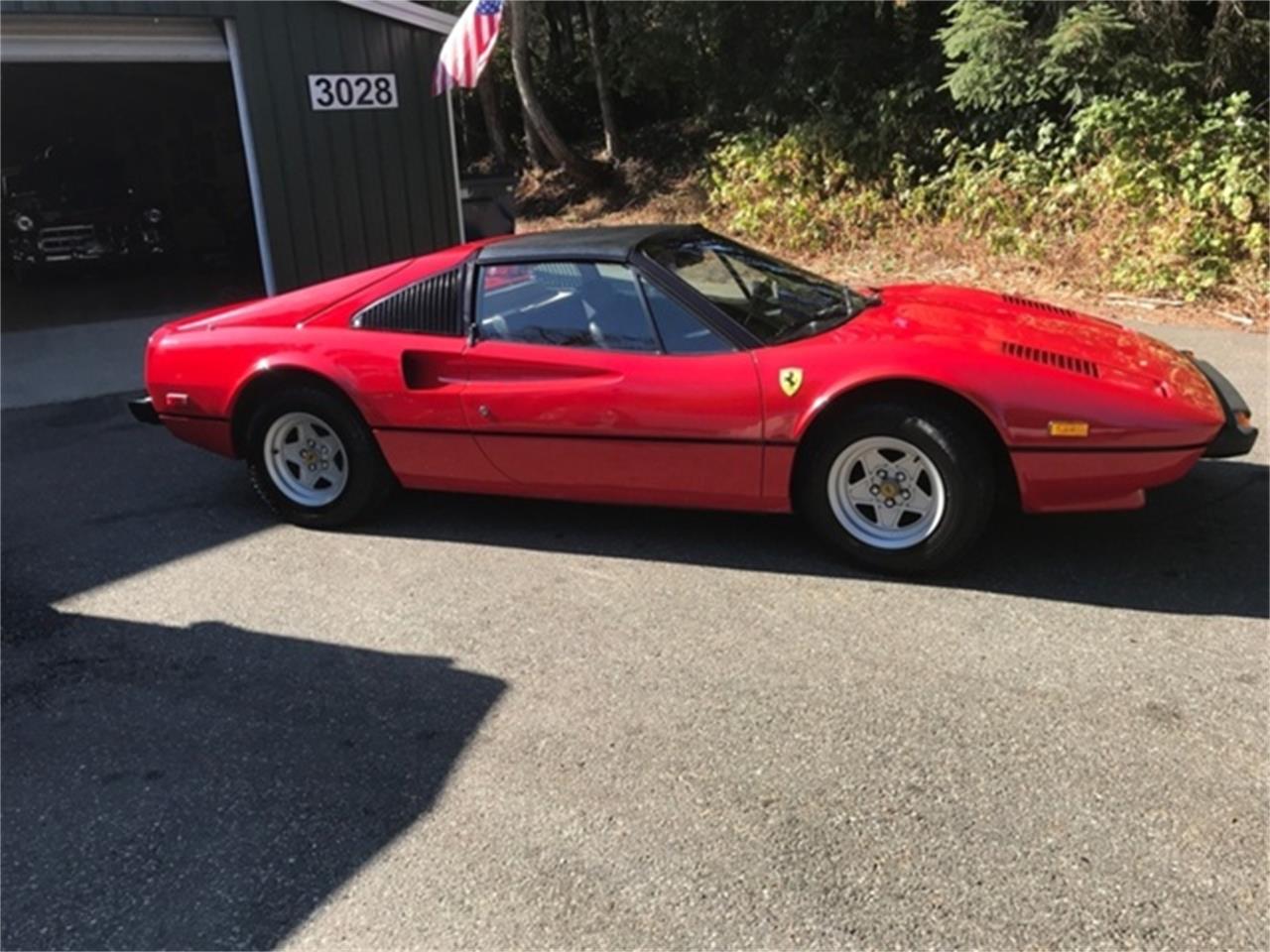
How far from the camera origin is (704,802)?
266 centimetres

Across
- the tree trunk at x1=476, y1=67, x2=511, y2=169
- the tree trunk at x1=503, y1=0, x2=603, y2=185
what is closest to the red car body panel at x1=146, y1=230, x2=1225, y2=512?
the tree trunk at x1=503, y1=0, x2=603, y2=185

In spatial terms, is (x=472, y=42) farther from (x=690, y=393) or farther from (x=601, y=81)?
(x=601, y=81)

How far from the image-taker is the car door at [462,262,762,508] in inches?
155

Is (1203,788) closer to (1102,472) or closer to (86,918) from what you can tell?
(1102,472)

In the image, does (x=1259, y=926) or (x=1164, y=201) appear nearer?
(x=1259, y=926)

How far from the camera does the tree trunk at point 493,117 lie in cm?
2081

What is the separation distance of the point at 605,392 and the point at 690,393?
349 mm

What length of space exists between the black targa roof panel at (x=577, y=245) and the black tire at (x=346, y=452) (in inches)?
36.6

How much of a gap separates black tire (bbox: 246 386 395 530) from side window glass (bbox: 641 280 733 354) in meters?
1.42

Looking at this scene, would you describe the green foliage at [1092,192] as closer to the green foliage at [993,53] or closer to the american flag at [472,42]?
the green foliage at [993,53]

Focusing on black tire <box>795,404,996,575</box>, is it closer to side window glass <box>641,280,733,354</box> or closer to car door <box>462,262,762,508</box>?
car door <box>462,262,762,508</box>

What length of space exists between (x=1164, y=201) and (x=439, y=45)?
7380 millimetres

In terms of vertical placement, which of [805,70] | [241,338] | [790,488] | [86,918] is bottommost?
[86,918]

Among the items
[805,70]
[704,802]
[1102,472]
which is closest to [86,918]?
[704,802]
